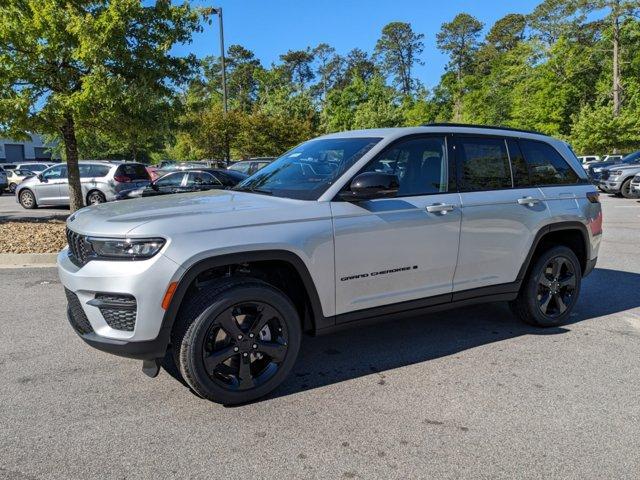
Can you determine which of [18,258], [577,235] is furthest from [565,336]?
[18,258]

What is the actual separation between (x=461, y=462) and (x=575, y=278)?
2.96 m

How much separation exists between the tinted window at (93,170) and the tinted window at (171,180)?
1.99 meters

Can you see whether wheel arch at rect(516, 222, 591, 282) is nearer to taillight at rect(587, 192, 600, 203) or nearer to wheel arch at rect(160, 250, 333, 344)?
taillight at rect(587, 192, 600, 203)

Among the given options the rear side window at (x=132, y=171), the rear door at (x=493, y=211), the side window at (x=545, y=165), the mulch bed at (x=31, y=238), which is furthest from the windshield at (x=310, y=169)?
the rear side window at (x=132, y=171)

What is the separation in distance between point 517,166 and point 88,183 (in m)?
14.5

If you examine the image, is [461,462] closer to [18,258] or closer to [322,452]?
[322,452]

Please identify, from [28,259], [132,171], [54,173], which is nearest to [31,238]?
[28,259]

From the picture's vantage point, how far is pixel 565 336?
4855 millimetres

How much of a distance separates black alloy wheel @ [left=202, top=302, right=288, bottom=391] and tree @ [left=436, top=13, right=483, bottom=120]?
83826mm

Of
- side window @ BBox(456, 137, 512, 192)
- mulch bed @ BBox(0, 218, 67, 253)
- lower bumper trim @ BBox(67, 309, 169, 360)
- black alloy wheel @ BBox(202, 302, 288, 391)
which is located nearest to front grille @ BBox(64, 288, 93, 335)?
lower bumper trim @ BBox(67, 309, 169, 360)

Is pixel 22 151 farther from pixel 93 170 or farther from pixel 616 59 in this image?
pixel 616 59

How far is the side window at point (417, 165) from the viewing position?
4.12 meters

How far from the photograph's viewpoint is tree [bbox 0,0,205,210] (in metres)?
8.63

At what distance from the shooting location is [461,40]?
83125 mm
